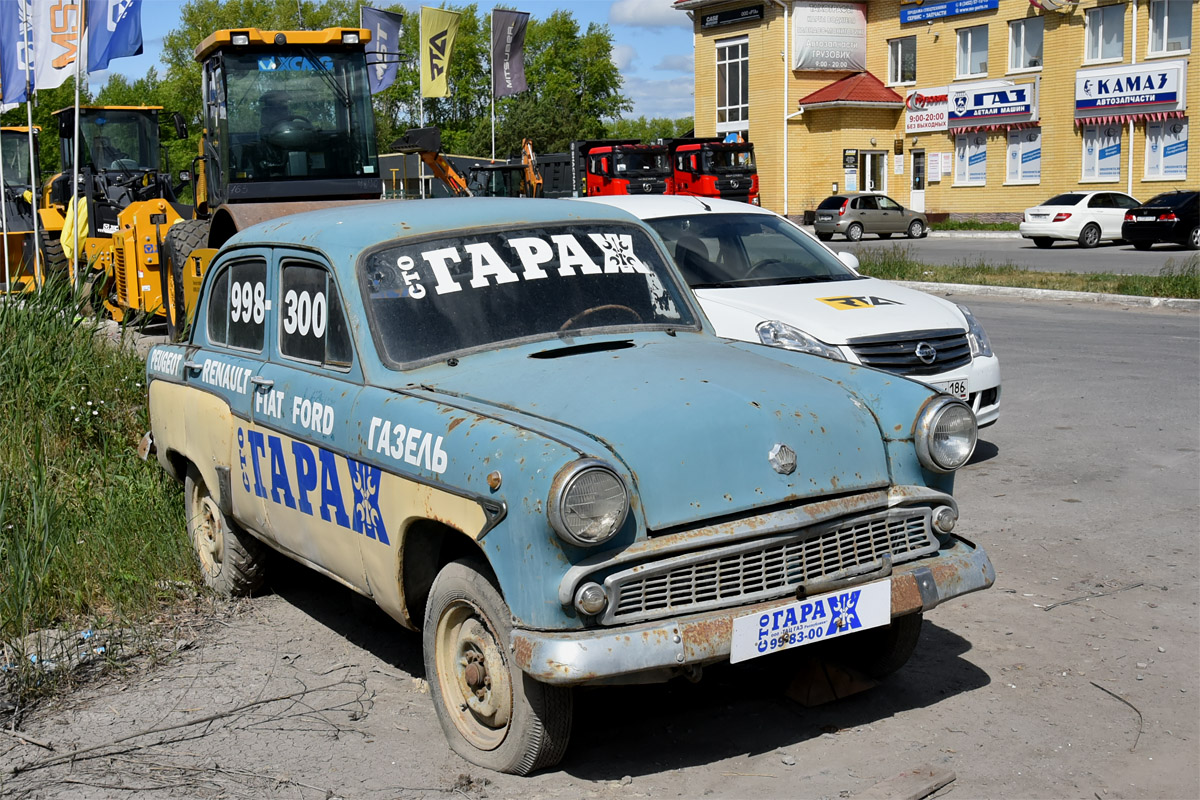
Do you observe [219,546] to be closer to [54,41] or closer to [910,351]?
[910,351]

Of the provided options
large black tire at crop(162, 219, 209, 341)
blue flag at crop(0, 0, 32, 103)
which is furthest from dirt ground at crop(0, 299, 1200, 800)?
blue flag at crop(0, 0, 32, 103)

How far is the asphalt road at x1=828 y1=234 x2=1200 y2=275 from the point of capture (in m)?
25.2

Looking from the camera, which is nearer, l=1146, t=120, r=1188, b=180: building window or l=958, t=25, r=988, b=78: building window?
l=1146, t=120, r=1188, b=180: building window

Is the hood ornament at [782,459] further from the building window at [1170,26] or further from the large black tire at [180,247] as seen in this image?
the building window at [1170,26]

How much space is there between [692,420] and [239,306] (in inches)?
104

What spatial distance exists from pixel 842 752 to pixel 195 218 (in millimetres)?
13051

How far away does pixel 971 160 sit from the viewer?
45.9m

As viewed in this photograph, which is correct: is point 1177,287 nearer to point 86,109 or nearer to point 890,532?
point 890,532

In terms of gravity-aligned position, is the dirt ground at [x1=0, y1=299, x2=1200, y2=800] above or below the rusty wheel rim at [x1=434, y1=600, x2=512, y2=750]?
below

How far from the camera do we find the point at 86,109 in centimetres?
2044

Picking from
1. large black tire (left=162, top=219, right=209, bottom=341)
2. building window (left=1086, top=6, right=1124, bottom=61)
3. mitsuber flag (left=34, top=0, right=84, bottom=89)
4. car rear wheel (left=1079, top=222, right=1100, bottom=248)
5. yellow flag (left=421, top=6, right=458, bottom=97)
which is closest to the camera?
mitsuber flag (left=34, top=0, right=84, bottom=89)

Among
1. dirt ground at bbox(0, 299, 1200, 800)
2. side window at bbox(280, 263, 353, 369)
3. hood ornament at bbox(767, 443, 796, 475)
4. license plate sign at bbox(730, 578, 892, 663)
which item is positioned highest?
side window at bbox(280, 263, 353, 369)

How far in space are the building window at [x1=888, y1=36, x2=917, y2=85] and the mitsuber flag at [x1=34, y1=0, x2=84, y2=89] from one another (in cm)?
3983

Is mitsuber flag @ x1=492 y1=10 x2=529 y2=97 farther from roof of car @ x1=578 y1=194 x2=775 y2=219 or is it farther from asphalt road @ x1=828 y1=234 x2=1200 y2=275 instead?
roof of car @ x1=578 y1=194 x2=775 y2=219
